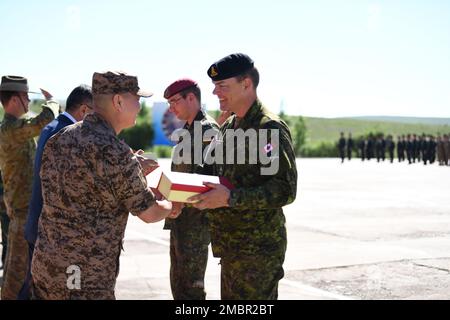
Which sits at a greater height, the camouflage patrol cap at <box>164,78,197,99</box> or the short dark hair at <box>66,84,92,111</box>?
the camouflage patrol cap at <box>164,78,197,99</box>

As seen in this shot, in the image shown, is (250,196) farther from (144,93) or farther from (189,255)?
(189,255)

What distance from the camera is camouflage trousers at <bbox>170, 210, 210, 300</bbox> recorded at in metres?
5.18

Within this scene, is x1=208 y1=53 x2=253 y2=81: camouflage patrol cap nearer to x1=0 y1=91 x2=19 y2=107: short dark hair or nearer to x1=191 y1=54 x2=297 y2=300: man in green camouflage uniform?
x1=191 y1=54 x2=297 y2=300: man in green camouflage uniform

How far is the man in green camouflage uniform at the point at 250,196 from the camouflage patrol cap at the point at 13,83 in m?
3.01

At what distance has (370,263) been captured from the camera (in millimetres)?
8305

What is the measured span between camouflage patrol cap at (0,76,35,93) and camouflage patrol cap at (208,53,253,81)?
10.0 ft

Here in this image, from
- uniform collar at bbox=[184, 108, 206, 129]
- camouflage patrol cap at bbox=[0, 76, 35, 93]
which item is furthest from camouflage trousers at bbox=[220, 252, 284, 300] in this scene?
camouflage patrol cap at bbox=[0, 76, 35, 93]

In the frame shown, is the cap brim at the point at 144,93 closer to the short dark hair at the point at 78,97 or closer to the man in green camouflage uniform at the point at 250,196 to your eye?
the man in green camouflage uniform at the point at 250,196

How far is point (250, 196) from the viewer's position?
12.5 feet
